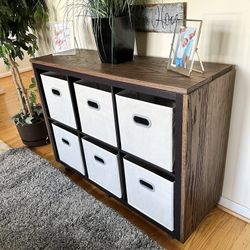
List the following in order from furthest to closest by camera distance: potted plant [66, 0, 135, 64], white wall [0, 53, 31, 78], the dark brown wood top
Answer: white wall [0, 53, 31, 78]
potted plant [66, 0, 135, 64]
the dark brown wood top

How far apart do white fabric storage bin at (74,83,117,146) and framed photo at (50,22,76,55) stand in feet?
1.31

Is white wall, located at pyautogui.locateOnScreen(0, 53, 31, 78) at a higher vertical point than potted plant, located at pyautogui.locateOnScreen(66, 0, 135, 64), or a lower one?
lower

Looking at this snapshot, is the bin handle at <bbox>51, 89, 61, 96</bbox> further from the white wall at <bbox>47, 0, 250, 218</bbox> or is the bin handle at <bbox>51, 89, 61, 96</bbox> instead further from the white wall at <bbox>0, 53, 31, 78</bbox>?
the white wall at <bbox>0, 53, 31, 78</bbox>

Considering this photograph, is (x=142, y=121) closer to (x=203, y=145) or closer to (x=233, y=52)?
(x=203, y=145)

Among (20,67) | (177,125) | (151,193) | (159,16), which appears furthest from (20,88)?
(20,67)

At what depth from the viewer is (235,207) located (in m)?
1.32

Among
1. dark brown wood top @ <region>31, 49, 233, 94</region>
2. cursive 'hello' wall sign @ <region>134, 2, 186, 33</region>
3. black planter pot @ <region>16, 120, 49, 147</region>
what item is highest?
cursive 'hello' wall sign @ <region>134, 2, 186, 33</region>

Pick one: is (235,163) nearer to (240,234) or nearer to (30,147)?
(240,234)

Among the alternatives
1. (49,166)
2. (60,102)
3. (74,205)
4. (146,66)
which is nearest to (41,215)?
(74,205)

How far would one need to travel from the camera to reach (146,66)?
1122 millimetres

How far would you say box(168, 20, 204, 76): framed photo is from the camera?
3.05 feet

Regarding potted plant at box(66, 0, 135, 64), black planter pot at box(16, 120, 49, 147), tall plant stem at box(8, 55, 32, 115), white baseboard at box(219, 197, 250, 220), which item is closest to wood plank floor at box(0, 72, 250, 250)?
white baseboard at box(219, 197, 250, 220)

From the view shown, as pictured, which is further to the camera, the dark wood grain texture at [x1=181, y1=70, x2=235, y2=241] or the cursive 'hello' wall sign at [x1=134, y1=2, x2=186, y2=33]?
the cursive 'hello' wall sign at [x1=134, y1=2, x2=186, y2=33]

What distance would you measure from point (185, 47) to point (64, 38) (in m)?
0.84
